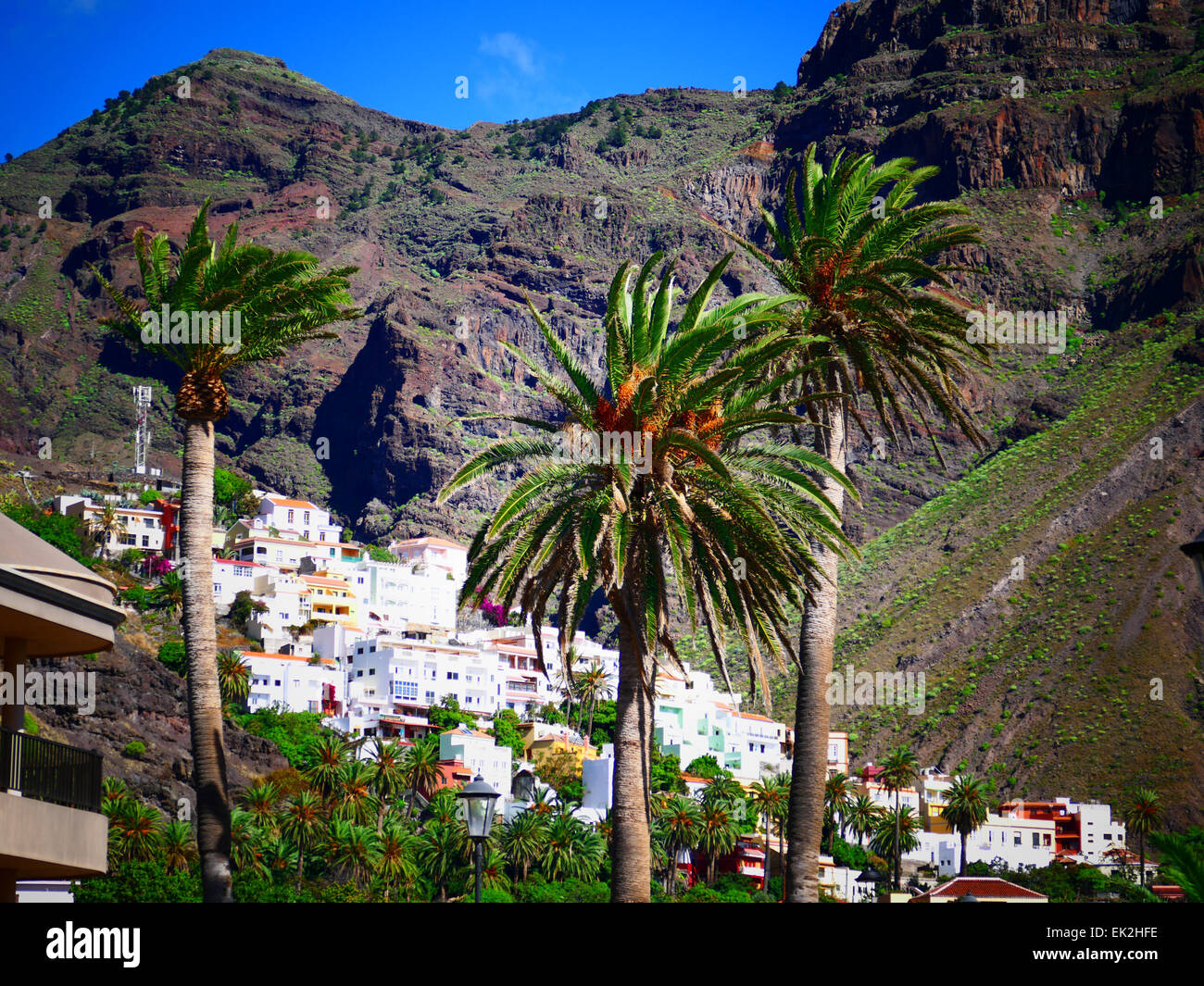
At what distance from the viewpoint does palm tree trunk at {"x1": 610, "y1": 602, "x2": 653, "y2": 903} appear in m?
23.3

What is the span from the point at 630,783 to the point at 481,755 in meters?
83.6

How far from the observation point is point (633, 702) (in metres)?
24.7

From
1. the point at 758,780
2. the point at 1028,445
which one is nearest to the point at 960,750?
the point at 758,780

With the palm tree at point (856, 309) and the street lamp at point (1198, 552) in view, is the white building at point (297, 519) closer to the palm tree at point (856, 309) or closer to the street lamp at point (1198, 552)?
the palm tree at point (856, 309)

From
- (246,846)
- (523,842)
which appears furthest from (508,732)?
(246,846)

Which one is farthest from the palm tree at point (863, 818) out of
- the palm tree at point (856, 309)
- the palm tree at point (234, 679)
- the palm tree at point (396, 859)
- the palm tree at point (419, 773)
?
the palm tree at point (856, 309)

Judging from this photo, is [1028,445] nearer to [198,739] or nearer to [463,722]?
[463,722]

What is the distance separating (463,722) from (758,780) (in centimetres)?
2603

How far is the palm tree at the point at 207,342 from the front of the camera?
76.8ft

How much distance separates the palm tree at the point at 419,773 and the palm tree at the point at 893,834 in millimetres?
31514

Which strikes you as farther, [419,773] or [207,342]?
[419,773]

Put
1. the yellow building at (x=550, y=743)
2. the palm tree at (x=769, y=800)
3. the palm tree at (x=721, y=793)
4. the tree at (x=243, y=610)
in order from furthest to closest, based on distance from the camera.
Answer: the tree at (x=243, y=610)
the yellow building at (x=550, y=743)
the palm tree at (x=769, y=800)
the palm tree at (x=721, y=793)

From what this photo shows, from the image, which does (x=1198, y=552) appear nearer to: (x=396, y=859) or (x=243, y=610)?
(x=396, y=859)

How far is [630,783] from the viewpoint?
23938mm
